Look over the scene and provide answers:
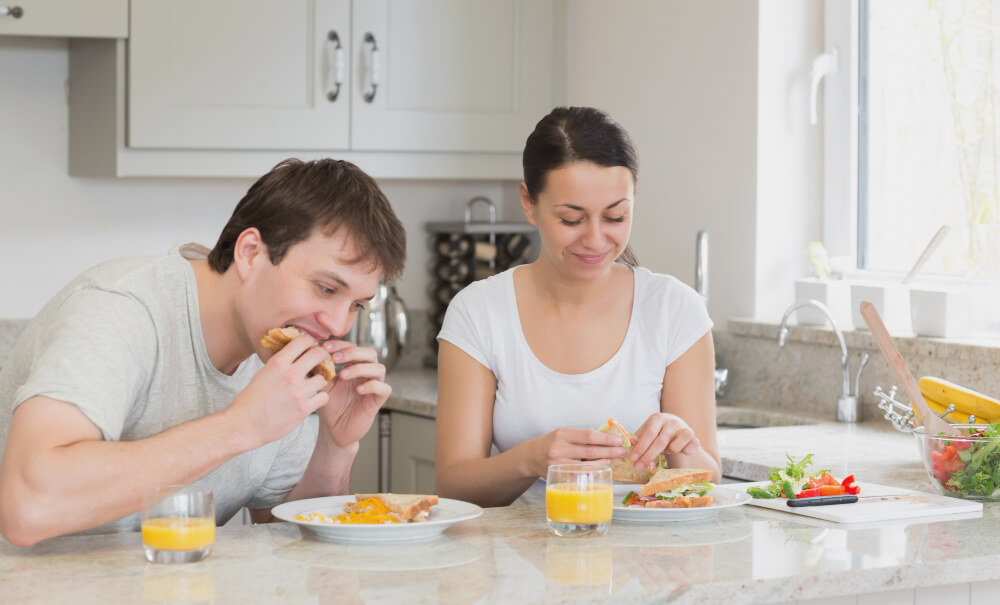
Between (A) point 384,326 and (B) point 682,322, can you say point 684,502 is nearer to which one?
(B) point 682,322

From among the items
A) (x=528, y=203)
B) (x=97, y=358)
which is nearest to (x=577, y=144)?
(x=528, y=203)

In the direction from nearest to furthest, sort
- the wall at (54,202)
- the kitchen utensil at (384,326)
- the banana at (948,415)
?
the banana at (948,415), the wall at (54,202), the kitchen utensil at (384,326)

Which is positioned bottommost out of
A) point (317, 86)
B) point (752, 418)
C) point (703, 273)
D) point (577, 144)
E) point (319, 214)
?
point (752, 418)

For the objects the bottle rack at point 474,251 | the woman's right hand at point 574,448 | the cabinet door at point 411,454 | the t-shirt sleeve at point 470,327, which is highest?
the bottle rack at point 474,251

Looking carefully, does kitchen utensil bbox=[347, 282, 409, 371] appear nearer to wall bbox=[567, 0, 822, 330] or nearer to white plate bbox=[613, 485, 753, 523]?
wall bbox=[567, 0, 822, 330]

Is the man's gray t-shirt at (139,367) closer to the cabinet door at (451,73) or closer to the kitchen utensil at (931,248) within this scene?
the kitchen utensil at (931,248)

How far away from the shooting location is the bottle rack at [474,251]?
3.84m

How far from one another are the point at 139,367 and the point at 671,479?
73 cm

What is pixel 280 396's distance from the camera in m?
1.51

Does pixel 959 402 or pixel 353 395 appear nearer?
pixel 353 395

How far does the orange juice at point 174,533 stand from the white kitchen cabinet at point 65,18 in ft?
6.66

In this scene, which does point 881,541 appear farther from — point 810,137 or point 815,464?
point 810,137

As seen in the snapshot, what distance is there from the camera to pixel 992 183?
273 centimetres

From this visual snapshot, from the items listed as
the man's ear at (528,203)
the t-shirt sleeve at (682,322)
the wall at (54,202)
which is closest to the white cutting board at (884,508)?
the t-shirt sleeve at (682,322)
